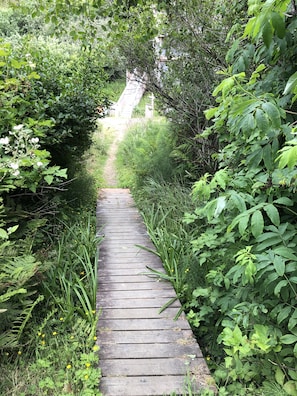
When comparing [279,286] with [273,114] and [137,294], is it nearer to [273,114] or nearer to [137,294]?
[273,114]

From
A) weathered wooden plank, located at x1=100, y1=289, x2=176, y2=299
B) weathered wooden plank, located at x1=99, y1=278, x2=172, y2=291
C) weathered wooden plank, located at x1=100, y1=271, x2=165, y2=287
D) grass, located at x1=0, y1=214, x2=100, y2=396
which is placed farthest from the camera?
weathered wooden plank, located at x1=100, y1=271, x2=165, y2=287

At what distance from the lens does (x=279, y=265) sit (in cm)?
216

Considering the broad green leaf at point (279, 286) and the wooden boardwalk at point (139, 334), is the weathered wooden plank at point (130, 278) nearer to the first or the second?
the wooden boardwalk at point (139, 334)

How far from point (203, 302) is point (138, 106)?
14.9m

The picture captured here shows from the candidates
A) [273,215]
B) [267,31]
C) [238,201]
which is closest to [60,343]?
[238,201]

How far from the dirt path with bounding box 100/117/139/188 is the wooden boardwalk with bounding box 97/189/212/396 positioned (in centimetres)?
477

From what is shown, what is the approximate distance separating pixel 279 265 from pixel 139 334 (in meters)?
1.52

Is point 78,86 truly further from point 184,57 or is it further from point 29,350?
point 29,350

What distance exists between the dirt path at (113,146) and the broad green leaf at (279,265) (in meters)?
7.09

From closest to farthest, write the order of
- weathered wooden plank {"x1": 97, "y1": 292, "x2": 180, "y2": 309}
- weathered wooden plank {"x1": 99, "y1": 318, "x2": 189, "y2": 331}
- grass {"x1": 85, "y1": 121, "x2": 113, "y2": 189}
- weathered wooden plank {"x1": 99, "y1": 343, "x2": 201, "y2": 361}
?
1. weathered wooden plank {"x1": 99, "y1": 343, "x2": 201, "y2": 361}
2. weathered wooden plank {"x1": 99, "y1": 318, "x2": 189, "y2": 331}
3. weathered wooden plank {"x1": 97, "y1": 292, "x2": 180, "y2": 309}
4. grass {"x1": 85, "y1": 121, "x2": 113, "y2": 189}

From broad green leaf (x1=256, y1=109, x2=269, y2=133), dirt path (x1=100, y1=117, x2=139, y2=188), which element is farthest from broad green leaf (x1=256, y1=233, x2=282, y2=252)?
dirt path (x1=100, y1=117, x2=139, y2=188)

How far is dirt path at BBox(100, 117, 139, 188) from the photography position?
31.2ft

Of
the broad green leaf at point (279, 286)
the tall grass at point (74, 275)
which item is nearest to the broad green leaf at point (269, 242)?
the broad green leaf at point (279, 286)

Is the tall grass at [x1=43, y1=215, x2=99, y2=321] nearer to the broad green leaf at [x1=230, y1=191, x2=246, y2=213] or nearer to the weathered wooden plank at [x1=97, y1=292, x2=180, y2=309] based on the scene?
the weathered wooden plank at [x1=97, y1=292, x2=180, y2=309]
